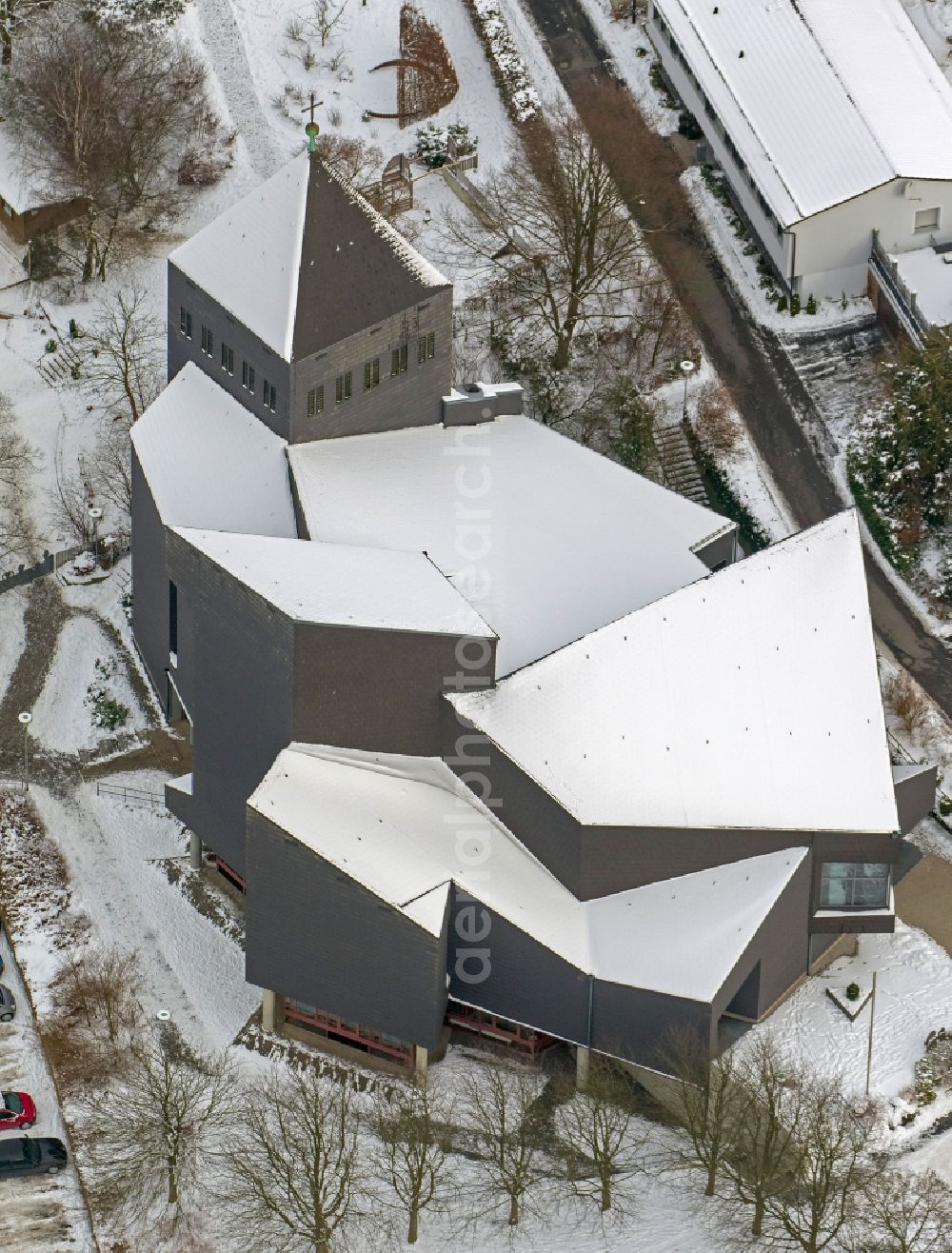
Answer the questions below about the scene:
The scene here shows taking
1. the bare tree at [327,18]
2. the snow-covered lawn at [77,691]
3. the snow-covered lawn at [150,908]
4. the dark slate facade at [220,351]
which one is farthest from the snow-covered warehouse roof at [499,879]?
the bare tree at [327,18]

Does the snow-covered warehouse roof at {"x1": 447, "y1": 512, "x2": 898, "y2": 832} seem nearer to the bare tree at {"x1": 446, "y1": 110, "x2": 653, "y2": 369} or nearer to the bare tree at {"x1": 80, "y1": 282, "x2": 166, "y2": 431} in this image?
the bare tree at {"x1": 446, "y1": 110, "x2": 653, "y2": 369}

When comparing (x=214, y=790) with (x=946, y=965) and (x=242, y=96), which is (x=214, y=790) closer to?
(x=946, y=965)

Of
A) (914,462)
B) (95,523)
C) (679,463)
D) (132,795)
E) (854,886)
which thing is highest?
Answer: (679,463)

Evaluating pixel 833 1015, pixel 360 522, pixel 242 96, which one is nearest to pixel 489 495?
pixel 360 522

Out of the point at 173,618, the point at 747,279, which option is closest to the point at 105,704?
the point at 173,618

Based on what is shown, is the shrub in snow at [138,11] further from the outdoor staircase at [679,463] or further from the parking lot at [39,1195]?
the parking lot at [39,1195]

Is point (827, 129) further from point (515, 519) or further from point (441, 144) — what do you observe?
point (515, 519)
